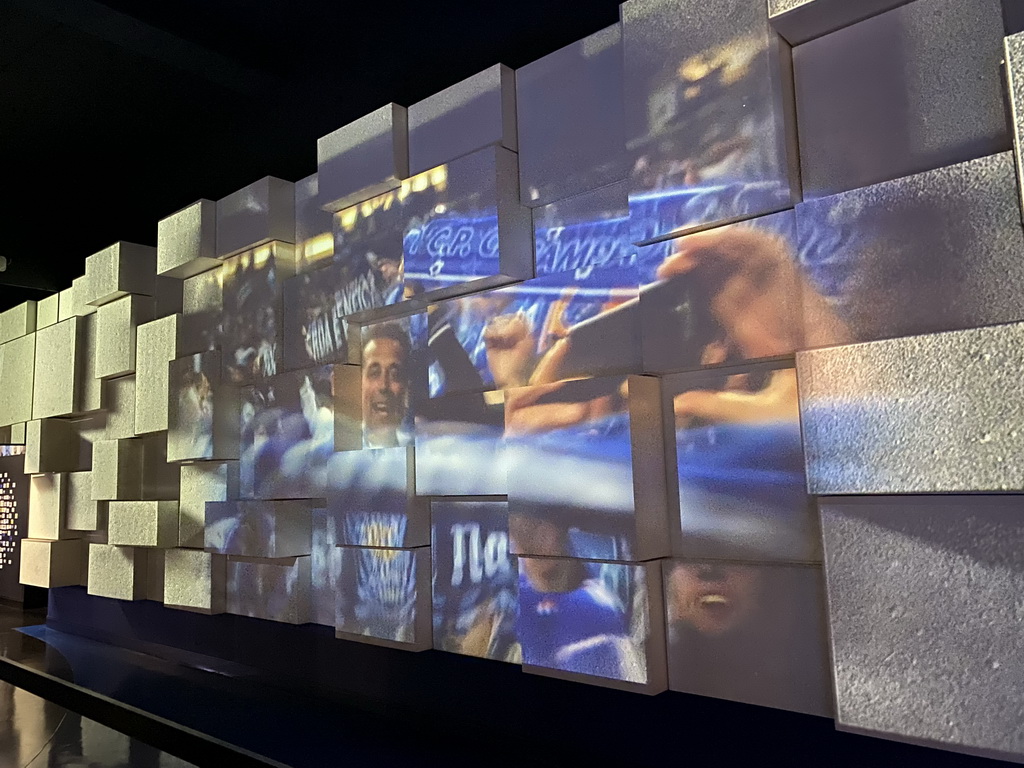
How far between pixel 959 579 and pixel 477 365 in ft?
3.02

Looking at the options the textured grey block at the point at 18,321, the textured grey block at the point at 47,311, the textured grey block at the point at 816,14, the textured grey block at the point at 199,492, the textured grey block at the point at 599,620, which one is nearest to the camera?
the textured grey block at the point at 816,14

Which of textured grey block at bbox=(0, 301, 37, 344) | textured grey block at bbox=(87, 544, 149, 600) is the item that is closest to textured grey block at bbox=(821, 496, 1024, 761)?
textured grey block at bbox=(87, 544, 149, 600)

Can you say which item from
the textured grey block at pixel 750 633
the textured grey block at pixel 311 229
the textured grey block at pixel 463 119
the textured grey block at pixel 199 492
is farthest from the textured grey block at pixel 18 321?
the textured grey block at pixel 750 633

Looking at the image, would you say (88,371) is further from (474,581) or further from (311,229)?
(474,581)

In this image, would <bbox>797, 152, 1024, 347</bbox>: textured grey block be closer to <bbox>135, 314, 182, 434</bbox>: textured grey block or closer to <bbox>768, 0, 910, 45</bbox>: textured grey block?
<bbox>768, 0, 910, 45</bbox>: textured grey block

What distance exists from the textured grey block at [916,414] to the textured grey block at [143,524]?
196 centimetres

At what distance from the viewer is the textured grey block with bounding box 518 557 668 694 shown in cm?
129

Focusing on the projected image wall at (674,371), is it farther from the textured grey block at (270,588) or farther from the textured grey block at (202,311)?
the textured grey block at (202,311)

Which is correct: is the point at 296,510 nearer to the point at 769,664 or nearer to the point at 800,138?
the point at 769,664

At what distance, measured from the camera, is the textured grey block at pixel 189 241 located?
227 centimetres

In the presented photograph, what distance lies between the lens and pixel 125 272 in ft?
8.75

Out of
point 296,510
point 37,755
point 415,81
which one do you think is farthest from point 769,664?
point 37,755

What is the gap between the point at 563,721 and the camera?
1508 millimetres

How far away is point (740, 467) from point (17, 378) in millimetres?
3153
